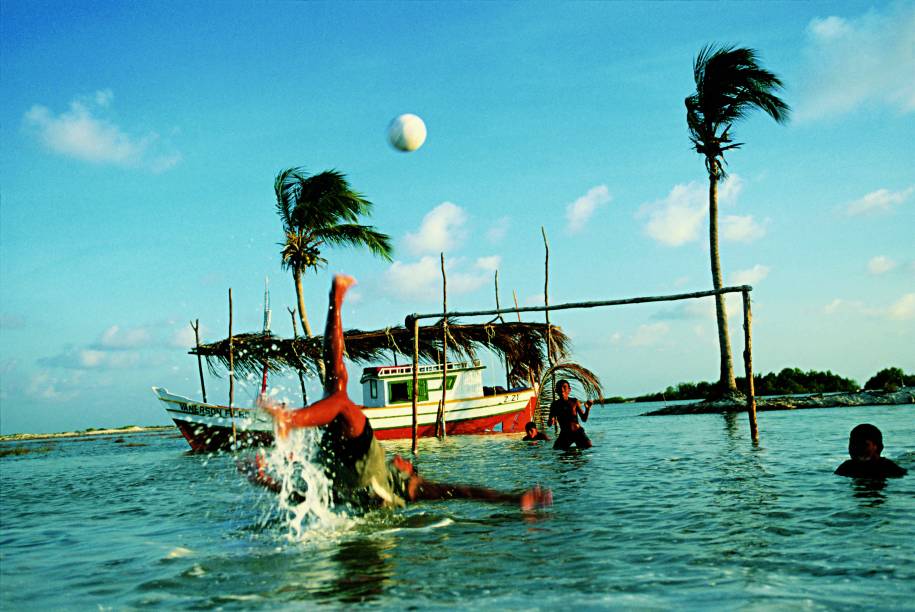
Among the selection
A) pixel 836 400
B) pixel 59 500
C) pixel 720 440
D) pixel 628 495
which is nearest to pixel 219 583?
pixel 628 495

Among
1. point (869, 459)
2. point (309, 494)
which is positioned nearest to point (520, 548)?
point (309, 494)

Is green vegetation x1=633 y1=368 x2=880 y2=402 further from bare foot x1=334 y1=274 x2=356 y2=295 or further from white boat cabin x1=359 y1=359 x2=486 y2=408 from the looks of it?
bare foot x1=334 y1=274 x2=356 y2=295

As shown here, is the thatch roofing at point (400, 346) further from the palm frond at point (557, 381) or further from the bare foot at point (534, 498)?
the bare foot at point (534, 498)

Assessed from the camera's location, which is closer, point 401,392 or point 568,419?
point 568,419

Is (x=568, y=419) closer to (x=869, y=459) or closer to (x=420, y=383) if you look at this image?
(x=869, y=459)

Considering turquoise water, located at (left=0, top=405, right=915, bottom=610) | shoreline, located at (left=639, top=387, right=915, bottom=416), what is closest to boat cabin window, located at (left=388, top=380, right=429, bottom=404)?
shoreline, located at (left=639, top=387, right=915, bottom=416)

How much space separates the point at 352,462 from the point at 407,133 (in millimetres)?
8094

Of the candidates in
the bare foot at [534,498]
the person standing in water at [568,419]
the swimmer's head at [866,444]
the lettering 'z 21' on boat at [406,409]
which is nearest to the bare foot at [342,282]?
the bare foot at [534,498]

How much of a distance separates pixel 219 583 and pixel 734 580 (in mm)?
3699

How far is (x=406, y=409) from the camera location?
24.8 m

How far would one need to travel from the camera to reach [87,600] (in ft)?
16.0

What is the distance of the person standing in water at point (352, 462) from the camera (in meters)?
5.35

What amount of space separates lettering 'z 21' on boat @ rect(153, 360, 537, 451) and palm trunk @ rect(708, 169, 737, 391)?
886cm

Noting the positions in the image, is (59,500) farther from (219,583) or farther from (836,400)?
(836,400)
